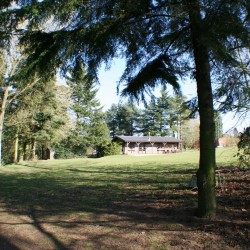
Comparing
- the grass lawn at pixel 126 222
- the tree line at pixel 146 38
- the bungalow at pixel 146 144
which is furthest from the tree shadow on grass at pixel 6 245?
the bungalow at pixel 146 144

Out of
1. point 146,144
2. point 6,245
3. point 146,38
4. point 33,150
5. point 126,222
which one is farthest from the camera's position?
point 146,144

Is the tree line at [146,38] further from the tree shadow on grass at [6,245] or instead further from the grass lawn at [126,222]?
the tree shadow on grass at [6,245]

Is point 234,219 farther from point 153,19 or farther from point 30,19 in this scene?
point 30,19

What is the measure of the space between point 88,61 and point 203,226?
346 cm

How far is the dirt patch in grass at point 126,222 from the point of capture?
388 cm

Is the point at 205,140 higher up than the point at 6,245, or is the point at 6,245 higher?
the point at 205,140

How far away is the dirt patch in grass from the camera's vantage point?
153 inches

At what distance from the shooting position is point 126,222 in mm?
4840

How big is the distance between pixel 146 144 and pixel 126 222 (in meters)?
46.8

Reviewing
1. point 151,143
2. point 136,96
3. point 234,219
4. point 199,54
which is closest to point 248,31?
point 199,54

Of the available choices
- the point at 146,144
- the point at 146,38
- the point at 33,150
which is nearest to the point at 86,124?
the point at 146,144

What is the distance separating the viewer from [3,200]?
25.1 feet

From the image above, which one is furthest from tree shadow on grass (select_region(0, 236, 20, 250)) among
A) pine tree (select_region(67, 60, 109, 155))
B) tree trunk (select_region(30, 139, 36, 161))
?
pine tree (select_region(67, 60, 109, 155))

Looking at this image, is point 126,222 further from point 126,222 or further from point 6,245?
point 6,245
